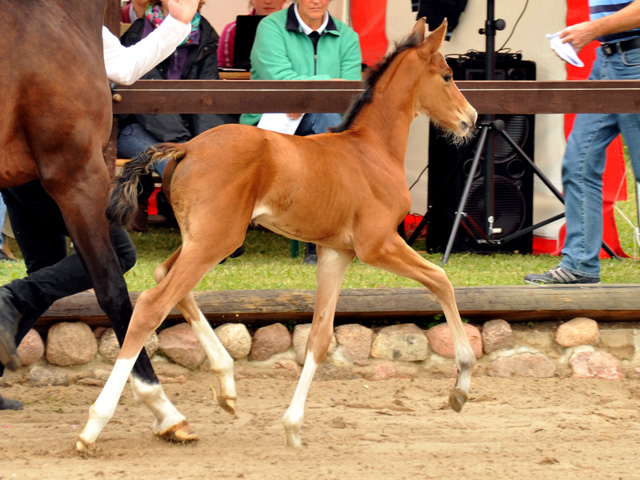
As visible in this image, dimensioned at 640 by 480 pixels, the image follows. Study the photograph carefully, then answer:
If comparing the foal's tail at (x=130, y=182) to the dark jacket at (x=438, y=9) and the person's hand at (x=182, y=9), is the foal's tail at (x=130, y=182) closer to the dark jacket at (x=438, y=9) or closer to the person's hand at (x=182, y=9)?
the person's hand at (x=182, y=9)

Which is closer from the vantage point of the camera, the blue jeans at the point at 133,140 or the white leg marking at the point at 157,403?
the white leg marking at the point at 157,403

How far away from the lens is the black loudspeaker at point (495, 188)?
6.89m

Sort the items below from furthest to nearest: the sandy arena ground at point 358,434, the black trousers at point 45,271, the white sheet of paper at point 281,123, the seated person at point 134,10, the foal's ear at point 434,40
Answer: the seated person at point 134,10
the white sheet of paper at point 281,123
the foal's ear at point 434,40
the black trousers at point 45,271
the sandy arena ground at point 358,434

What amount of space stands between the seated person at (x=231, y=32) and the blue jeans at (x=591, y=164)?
11.8 ft

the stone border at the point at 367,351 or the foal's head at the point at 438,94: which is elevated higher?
the foal's head at the point at 438,94

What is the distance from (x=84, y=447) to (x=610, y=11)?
3758mm

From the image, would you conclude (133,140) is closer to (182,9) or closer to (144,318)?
(182,9)

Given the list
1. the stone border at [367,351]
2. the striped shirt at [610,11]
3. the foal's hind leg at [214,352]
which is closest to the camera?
the foal's hind leg at [214,352]

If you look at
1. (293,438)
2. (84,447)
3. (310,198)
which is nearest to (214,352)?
(293,438)

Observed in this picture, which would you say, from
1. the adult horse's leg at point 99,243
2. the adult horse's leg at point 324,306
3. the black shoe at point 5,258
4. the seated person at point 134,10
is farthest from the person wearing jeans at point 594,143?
the seated person at point 134,10

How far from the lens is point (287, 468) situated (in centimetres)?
330

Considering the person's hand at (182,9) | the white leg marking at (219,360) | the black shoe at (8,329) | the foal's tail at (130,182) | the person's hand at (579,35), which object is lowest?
the white leg marking at (219,360)

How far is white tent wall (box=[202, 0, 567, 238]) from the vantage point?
727 cm

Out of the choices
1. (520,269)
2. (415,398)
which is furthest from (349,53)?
(415,398)
